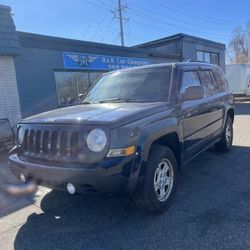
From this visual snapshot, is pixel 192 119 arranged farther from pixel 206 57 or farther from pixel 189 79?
pixel 206 57

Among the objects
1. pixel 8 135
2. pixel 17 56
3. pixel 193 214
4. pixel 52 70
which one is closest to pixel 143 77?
pixel 193 214

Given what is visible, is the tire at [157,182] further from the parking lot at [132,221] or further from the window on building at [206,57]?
the window on building at [206,57]

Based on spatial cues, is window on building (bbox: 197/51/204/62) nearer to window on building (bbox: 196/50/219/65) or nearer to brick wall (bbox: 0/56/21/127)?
window on building (bbox: 196/50/219/65)

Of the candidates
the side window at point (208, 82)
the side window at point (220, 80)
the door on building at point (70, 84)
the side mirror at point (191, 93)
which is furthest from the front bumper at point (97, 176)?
the door on building at point (70, 84)

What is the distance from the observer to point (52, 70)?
11258 mm

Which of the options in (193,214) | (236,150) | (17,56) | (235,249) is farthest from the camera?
(17,56)

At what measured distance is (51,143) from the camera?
11.3 feet

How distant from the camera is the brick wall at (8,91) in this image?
934 cm

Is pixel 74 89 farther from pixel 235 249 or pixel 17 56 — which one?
pixel 235 249

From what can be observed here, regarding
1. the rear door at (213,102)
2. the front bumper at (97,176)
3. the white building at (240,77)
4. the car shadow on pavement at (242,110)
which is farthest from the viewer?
the white building at (240,77)

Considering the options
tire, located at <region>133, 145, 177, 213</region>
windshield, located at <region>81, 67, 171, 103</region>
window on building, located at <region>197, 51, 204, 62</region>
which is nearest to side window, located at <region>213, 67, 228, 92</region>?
windshield, located at <region>81, 67, 171, 103</region>

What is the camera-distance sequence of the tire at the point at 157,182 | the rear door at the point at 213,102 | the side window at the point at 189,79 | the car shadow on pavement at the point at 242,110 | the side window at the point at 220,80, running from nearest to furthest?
the tire at the point at 157,182, the side window at the point at 189,79, the rear door at the point at 213,102, the side window at the point at 220,80, the car shadow on pavement at the point at 242,110

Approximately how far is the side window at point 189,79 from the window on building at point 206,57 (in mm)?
17806

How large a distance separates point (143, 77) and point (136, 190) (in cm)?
191
